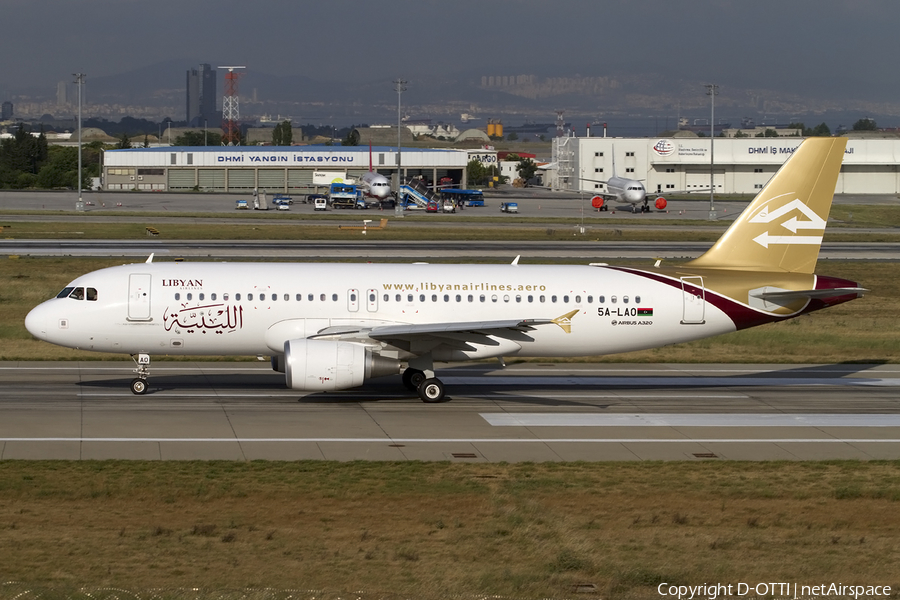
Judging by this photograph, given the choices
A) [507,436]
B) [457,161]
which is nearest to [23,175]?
[457,161]

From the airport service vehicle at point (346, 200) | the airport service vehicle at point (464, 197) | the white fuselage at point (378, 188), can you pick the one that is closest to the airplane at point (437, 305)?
the airport service vehicle at point (346, 200)

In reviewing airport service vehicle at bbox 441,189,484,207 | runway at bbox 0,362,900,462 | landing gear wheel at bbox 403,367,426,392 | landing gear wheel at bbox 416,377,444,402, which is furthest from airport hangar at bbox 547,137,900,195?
landing gear wheel at bbox 416,377,444,402

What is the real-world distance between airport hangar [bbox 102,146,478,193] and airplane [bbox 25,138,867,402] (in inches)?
5212

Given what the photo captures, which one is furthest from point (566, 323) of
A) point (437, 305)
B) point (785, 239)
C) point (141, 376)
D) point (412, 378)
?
point (141, 376)

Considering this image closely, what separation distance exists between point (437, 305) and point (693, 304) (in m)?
8.20

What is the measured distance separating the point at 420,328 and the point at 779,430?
10.6 m

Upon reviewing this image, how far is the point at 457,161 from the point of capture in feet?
558

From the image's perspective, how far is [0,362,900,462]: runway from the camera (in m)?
25.5

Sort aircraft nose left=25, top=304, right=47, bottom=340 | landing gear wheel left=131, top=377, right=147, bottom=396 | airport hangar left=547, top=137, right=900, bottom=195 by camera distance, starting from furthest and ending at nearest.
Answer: airport hangar left=547, top=137, right=900, bottom=195, landing gear wheel left=131, top=377, right=147, bottom=396, aircraft nose left=25, top=304, right=47, bottom=340

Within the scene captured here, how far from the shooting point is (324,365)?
28859 mm

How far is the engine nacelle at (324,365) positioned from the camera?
2872cm

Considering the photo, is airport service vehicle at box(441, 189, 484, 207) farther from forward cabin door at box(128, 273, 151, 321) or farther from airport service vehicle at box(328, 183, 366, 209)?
forward cabin door at box(128, 273, 151, 321)

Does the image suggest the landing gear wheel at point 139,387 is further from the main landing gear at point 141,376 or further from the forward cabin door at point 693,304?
the forward cabin door at point 693,304

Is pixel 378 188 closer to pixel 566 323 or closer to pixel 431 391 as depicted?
pixel 566 323
